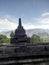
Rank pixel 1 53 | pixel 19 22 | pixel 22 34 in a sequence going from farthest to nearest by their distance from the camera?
pixel 19 22 → pixel 22 34 → pixel 1 53

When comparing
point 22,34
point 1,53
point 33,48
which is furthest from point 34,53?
point 22,34

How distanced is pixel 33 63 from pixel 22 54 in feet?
3.94

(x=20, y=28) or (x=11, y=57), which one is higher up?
(x=20, y=28)

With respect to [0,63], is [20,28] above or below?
above

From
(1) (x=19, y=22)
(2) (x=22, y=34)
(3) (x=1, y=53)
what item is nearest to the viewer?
(3) (x=1, y=53)

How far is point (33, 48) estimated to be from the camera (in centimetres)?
1133

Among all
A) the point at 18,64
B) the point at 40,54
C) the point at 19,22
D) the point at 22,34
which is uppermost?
the point at 19,22

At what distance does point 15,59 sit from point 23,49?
37.1 inches

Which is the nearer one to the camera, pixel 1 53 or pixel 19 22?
pixel 1 53

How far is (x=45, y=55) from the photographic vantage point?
11.3 meters

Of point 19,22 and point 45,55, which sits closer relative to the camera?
point 45,55

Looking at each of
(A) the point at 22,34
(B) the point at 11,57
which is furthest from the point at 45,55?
(A) the point at 22,34

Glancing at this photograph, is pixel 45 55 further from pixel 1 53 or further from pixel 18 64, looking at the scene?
pixel 1 53

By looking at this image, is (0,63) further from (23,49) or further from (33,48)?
(33,48)
